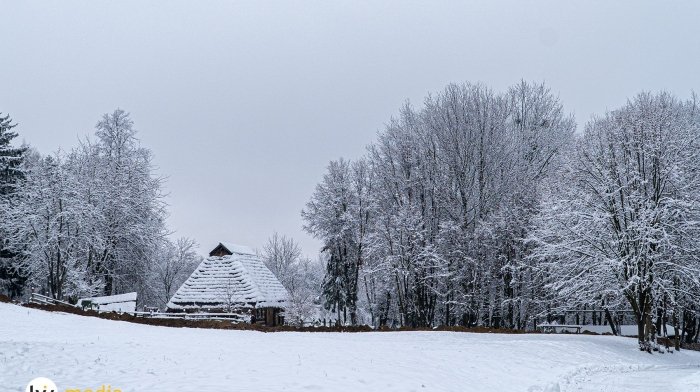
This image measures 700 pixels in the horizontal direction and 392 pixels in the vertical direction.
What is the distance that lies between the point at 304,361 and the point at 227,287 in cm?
1957

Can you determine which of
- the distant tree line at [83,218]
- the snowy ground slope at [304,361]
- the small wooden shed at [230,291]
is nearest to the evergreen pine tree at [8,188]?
the distant tree line at [83,218]

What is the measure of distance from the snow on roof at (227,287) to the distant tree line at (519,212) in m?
7.03

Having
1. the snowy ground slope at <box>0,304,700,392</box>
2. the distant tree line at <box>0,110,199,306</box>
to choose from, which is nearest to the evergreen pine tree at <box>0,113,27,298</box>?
the distant tree line at <box>0,110,199,306</box>

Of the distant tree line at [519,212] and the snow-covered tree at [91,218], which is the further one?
the snow-covered tree at [91,218]

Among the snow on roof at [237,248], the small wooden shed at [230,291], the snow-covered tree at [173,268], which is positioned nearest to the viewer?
the small wooden shed at [230,291]

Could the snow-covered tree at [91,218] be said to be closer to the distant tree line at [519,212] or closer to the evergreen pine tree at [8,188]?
the evergreen pine tree at [8,188]

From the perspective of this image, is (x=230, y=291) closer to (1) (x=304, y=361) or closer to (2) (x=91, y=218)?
(2) (x=91, y=218)

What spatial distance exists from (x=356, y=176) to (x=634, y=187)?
21.4 m

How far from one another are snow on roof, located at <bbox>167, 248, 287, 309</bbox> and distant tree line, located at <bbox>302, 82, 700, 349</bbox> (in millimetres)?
7028

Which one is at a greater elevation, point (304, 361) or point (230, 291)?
point (230, 291)

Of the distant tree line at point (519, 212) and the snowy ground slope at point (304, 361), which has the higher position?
the distant tree line at point (519, 212)

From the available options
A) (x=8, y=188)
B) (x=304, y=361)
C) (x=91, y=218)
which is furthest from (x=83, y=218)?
(x=304, y=361)

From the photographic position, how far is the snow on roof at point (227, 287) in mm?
30766

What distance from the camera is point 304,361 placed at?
1296 centimetres
